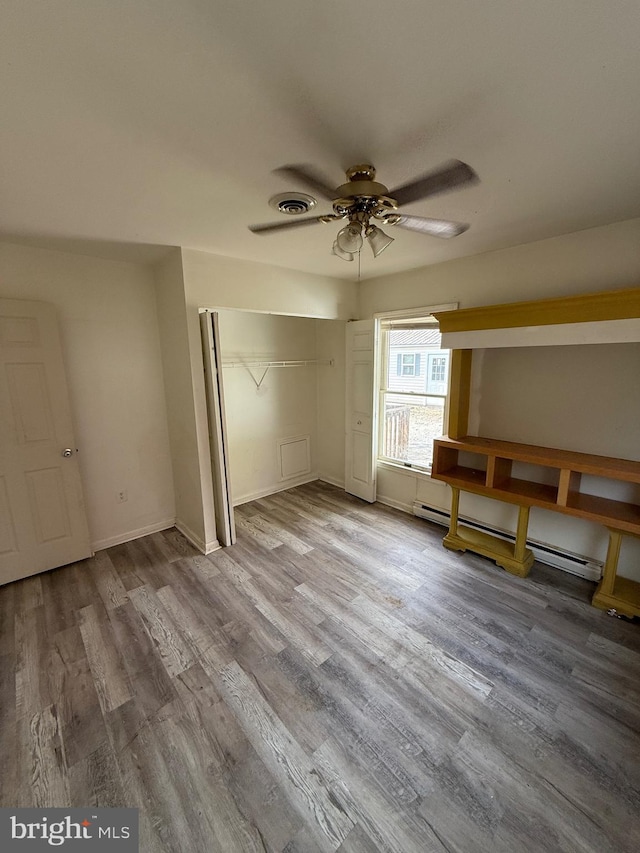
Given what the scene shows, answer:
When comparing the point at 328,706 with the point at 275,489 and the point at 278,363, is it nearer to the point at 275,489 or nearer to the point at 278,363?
the point at 275,489

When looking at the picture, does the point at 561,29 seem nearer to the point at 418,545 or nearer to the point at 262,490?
the point at 418,545

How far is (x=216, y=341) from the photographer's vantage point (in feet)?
8.87

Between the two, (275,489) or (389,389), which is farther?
(275,489)

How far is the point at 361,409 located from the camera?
3.87 m

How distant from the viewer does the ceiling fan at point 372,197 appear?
1157mm

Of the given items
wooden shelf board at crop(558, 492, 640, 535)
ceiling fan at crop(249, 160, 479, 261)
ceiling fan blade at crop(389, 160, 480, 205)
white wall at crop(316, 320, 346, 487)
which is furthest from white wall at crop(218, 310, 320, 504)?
wooden shelf board at crop(558, 492, 640, 535)

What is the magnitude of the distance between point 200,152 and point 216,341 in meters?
1.45

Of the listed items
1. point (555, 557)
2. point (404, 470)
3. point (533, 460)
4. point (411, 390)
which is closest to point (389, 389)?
point (411, 390)

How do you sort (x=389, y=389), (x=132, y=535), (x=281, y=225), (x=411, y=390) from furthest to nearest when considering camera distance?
(x=389, y=389)
(x=411, y=390)
(x=132, y=535)
(x=281, y=225)

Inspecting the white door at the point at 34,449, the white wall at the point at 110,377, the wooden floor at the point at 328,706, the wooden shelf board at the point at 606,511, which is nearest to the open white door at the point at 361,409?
the wooden floor at the point at 328,706

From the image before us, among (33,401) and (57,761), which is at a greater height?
(33,401)

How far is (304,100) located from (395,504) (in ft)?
11.4

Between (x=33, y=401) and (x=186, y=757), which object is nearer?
(x=186, y=757)

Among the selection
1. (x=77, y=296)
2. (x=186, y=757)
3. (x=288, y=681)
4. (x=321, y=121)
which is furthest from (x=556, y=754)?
(x=77, y=296)
